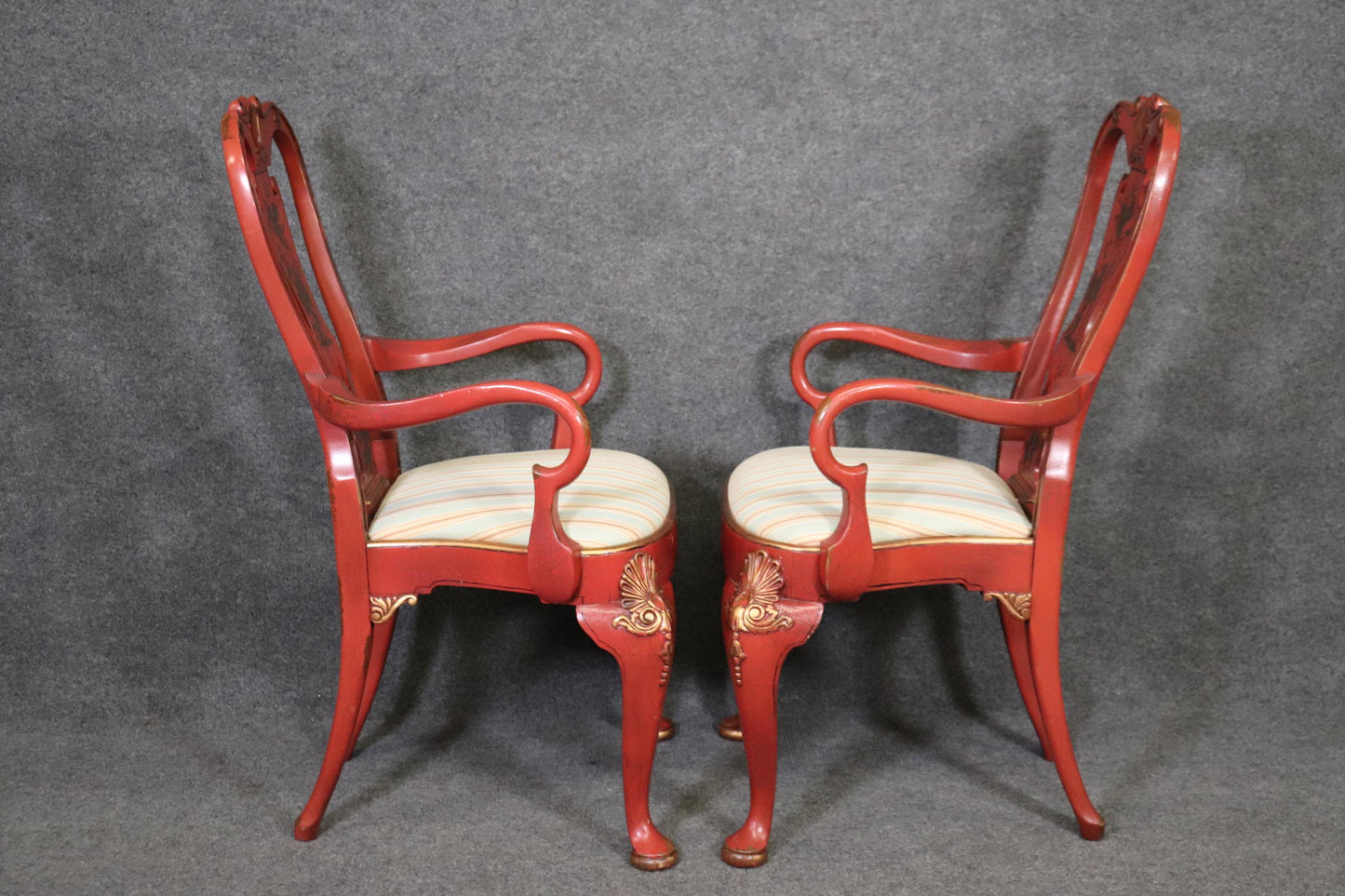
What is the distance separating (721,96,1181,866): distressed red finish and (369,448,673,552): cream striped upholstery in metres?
0.16

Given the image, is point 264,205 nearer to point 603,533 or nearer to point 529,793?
point 603,533

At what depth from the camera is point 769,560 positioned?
1.62 m

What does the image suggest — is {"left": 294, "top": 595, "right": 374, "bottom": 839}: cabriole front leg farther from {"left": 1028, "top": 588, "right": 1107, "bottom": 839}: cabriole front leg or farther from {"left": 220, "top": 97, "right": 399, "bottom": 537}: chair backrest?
{"left": 1028, "top": 588, "right": 1107, "bottom": 839}: cabriole front leg

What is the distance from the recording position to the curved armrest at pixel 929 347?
1988 millimetres

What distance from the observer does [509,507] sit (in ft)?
5.40

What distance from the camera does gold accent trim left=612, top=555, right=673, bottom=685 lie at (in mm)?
1610

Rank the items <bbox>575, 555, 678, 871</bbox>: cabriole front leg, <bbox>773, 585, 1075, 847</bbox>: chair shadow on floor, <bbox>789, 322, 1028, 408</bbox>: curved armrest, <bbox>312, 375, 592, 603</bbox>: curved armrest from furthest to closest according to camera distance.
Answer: <bbox>773, 585, 1075, 847</bbox>: chair shadow on floor
<bbox>789, 322, 1028, 408</bbox>: curved armrest
<bbox>575, 555, 678, 871</bbox>: cabriole front leg
<bbox>312, 375, 592, 603</bbox>: curved armrest

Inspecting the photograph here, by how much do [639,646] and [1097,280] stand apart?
2.92 ft

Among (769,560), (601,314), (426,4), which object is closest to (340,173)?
(426,4)

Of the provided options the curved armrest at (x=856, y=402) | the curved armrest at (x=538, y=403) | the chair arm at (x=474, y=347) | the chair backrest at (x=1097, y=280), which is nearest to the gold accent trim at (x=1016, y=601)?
the chair backrest at (x=1097, y=280)

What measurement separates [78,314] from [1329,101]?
7.81 feet

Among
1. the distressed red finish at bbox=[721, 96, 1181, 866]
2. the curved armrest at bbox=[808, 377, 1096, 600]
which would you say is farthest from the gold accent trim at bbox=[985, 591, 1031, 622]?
the curved armrest at bbox=[808, 377, 1096, 600]

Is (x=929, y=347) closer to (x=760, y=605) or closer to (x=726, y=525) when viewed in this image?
(x=726, y=525)

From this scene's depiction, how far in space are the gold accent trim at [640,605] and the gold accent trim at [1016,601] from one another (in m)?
0.48
